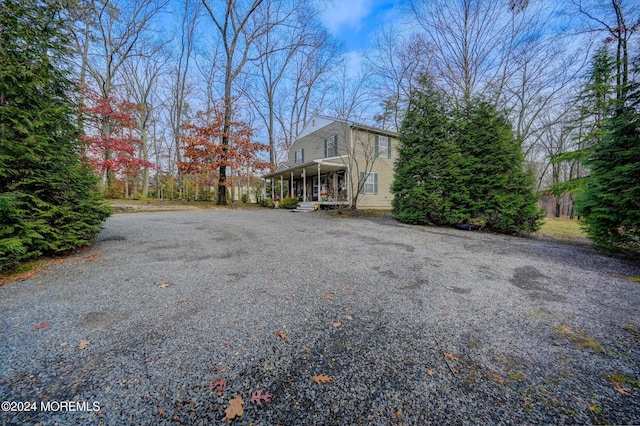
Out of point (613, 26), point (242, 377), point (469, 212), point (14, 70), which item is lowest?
point (242, 377)

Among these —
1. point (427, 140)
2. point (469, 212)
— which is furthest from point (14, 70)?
point (469, 212)

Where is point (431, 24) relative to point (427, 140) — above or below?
above

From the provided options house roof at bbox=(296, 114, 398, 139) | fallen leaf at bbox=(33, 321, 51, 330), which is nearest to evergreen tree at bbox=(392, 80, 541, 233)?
house roof at bbox=(296, 114, 398, 139)

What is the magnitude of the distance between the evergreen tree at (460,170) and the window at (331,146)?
5.77m

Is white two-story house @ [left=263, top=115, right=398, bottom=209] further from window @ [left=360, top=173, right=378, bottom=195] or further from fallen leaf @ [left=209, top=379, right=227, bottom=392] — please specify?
fallen leaf @ [left=209, top=379, right=227, bottom=392]

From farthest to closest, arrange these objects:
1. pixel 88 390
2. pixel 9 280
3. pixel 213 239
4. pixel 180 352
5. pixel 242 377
Answer: 1. pixel 213 239
2. pixel 9 280
3. pixel 180 352
4. pixel 242 377
5. pixel 88 390

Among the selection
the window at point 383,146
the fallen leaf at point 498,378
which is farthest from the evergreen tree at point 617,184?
the window at point 383,146

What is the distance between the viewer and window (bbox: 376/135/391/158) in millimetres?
14500

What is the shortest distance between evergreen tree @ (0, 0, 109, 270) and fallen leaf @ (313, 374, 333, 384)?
4.56 meters

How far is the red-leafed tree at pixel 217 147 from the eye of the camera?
Result: 1401 cm

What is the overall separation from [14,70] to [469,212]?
10564mm

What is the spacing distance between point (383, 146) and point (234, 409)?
1531 centimetres

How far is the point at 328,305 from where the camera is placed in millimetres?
2643

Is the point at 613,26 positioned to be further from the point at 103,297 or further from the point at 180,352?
the point at 103,297
